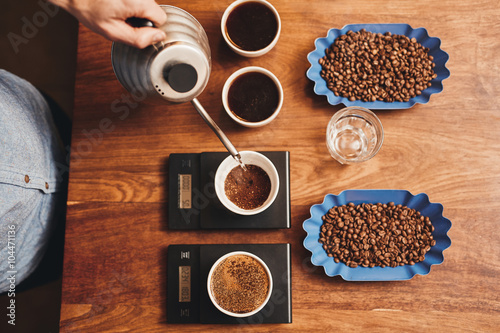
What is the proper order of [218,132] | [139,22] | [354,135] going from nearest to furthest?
[139,22] < [218,132] < [354,135]

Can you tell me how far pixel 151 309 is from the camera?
0.99 meters

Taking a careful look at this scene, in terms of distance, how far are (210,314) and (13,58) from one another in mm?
1481

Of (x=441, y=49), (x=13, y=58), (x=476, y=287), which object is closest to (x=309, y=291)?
(x=476, y=287)

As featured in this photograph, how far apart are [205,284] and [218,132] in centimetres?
44

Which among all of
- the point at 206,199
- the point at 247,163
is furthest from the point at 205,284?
the point at 247,163

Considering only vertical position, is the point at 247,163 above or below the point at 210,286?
above

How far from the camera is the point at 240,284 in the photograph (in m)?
0.92

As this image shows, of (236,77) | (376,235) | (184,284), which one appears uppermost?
(236,77)

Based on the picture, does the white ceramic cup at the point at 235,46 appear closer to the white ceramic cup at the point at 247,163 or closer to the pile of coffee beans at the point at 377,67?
the pile of coffee beans at the point at 377,67

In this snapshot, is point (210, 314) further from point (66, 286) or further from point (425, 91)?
point (425, 91)

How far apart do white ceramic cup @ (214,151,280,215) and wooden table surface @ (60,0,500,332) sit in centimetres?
9

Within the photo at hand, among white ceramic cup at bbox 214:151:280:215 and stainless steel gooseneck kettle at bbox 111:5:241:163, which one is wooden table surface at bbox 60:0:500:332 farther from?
stainless steel gooseneck kettle at bbox 111:5:241:163

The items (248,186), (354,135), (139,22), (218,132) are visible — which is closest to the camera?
(139,22)

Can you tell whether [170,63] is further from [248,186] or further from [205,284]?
[205,284]
